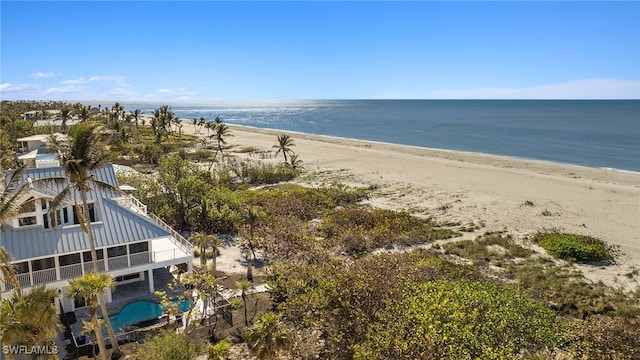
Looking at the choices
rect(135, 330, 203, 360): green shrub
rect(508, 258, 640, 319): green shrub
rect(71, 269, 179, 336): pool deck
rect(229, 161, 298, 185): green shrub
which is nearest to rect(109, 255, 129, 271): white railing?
rect(71, 269, 179, 336): pool deck

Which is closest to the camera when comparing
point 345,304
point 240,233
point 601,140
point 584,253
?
point 345,304

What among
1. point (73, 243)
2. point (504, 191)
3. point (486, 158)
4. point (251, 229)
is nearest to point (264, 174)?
point (251, 229)

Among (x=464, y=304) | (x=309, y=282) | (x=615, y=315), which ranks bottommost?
(x=615, y=315)

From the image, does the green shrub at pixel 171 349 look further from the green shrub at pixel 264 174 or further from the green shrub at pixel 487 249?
the green shrub at pixel 264 174

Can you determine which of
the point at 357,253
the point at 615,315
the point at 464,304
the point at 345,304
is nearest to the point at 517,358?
the point at 464,304

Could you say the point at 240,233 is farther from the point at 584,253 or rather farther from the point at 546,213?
the point at 546,213

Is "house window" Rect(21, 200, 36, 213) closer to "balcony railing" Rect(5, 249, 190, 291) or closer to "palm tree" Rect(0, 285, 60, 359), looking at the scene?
"balcony railing" Rect(5, 249, 190, 291)

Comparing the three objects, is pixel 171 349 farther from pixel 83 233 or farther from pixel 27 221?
pixel 27 221
